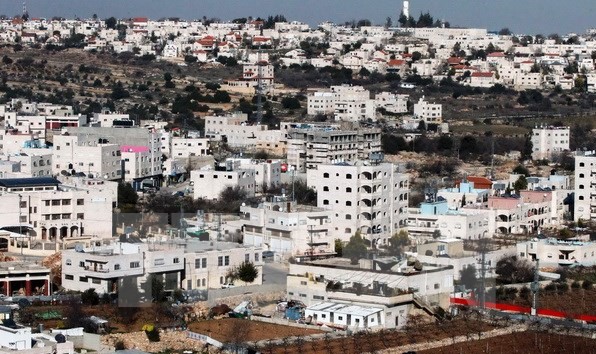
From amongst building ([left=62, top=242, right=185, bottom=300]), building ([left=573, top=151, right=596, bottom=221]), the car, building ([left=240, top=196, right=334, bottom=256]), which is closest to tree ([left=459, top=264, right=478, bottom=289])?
building ([left=240, top=196, right=334, bottom=256])

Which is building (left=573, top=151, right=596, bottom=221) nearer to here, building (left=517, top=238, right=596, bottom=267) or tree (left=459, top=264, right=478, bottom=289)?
building (left=517, top=238, right=596, bottom=267)

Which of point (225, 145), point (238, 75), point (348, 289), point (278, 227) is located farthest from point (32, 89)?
point (348, 289)

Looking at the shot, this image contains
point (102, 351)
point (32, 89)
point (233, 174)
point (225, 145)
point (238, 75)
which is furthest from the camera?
point (238, 75)

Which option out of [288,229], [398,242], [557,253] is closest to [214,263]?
[288,229]

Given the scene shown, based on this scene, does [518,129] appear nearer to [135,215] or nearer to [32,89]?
[32,89]

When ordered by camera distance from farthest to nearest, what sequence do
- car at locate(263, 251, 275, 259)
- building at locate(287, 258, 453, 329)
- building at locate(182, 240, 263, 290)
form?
1. car at locate(263, 251, 275, 259)
2. building at locate(182, 240, 263, 290)
3. building at locate(287, 258, 453, 329)

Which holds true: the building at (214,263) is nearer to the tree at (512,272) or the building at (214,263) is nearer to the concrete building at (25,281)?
the concrete building at (25,281)

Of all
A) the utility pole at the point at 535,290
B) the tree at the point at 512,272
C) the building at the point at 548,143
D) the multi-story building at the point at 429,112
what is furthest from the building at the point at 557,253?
the multi-story building at the point at 429,112
